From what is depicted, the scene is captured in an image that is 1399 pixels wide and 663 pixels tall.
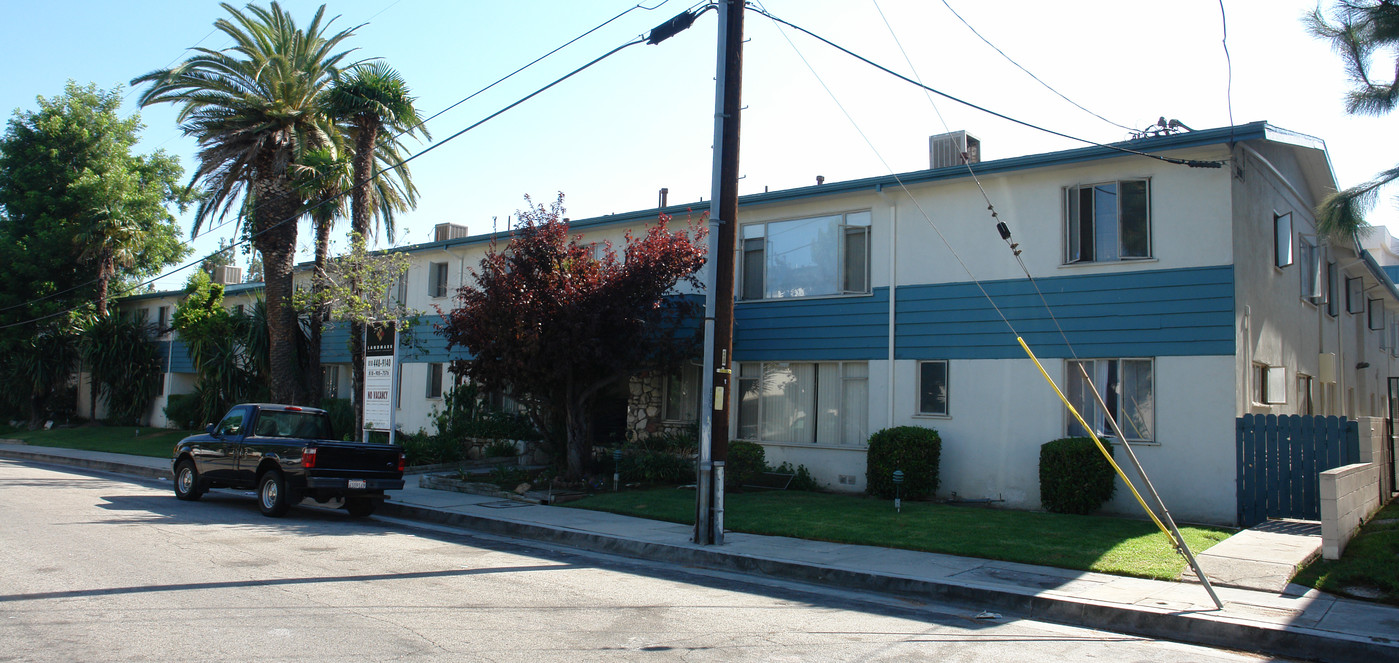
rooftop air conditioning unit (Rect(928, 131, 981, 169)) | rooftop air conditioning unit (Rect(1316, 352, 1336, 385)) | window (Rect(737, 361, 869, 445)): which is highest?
rooftop air conditioning unit (Rect(928, 131, 981, 169))

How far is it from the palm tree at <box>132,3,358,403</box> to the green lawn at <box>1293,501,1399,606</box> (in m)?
21.9

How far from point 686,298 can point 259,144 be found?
1232 centimetres

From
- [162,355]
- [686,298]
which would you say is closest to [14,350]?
[162,355]

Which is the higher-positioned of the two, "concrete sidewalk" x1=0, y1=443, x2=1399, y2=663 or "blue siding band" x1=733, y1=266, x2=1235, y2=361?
"blue siding band" x1=733, y1=266, x2=1235, y2=361

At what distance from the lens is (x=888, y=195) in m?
16.7

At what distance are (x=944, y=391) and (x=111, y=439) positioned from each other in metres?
27.5

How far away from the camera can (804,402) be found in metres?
17.6

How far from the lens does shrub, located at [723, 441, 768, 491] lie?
16.8 meters

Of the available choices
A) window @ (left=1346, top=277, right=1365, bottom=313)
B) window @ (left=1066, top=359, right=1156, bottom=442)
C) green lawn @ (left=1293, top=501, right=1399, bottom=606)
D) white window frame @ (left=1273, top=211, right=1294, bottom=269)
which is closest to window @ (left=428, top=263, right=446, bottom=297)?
window @ (left=1066, top=359, right=1156, bottom=442)

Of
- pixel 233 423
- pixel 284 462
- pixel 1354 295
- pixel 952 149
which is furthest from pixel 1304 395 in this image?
pixel 233 423

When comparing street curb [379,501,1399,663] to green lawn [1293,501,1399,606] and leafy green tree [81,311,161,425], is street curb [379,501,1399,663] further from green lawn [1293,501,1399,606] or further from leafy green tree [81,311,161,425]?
leafy green tree [81,311,161,425]

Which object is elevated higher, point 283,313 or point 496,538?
point 283,313

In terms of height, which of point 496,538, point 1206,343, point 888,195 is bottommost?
point 496,538

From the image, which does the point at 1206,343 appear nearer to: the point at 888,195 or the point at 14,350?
the point at 888,195
